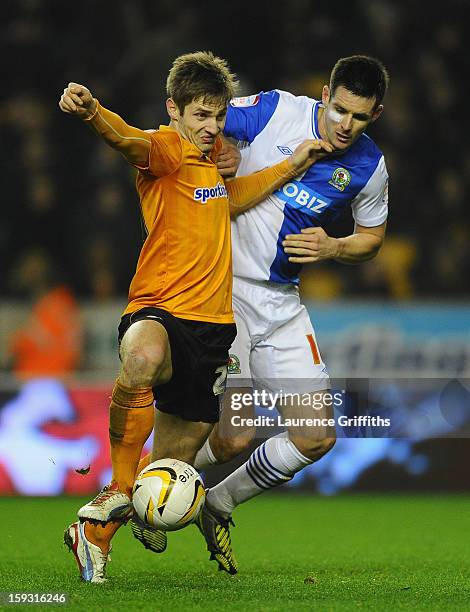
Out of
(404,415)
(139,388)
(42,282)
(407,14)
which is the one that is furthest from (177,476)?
(407,14)

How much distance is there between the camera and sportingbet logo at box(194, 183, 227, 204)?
197 inches

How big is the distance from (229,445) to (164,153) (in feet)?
5.09

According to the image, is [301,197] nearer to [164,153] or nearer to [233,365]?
[233,365]

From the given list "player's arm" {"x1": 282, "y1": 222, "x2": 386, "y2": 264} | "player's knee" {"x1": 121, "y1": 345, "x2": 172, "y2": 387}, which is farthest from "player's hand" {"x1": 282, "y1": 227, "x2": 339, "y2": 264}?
"player's knee" {"x1": 121, "y1": 345, "x2": 172, "y2": 387}

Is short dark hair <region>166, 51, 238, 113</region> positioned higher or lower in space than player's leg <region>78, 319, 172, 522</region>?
higher

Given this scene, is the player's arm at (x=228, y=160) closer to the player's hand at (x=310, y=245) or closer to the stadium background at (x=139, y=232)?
the player's hand at (x=310, y=245)

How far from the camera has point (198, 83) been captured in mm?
4926

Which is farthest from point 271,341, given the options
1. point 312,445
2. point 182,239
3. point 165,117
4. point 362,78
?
point 165,117

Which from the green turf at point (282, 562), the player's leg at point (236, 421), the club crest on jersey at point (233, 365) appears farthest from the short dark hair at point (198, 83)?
the green turf at point (282, 562)

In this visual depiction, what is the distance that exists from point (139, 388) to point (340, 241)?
53.3 inches

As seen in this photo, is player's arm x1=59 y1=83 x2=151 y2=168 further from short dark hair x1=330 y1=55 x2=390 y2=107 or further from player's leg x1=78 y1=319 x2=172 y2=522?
short dark hair x1=330 y1=55 x2=390 y2=107

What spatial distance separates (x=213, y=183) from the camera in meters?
5.08

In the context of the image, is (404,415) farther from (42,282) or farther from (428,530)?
(42,282)

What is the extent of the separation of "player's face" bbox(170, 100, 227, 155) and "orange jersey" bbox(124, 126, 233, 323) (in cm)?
5
